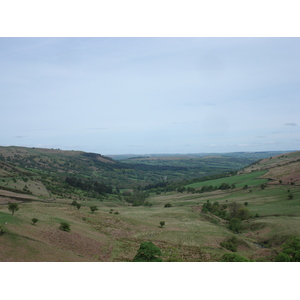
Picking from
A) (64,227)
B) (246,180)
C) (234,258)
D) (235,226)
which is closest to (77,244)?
(64,227)

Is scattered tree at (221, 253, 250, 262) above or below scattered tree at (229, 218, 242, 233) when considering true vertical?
above

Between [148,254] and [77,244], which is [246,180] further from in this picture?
[77,244]

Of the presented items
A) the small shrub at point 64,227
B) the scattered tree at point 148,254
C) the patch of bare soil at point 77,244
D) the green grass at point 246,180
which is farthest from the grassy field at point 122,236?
the green grass at point 246,180

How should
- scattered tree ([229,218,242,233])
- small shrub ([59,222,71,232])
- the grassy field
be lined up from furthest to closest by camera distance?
1. scattered tree ([229,218,242,233])
2. small shrub ([59,222,71,232])
3. the grassy field

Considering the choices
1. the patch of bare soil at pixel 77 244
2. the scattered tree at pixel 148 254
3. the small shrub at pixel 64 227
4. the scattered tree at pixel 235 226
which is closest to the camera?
the scattered tree at pixel 148 254

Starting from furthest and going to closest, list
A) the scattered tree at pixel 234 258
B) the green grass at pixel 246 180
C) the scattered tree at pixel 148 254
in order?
the green grass at pixel 246 180 → the scattered tree at pixel 234 258 → the scattered tree at pixel 148 254

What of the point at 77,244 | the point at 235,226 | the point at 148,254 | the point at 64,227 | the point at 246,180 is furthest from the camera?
the point at 246,180

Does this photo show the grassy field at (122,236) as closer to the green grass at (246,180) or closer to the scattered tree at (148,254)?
the scattered tree at (148,254)

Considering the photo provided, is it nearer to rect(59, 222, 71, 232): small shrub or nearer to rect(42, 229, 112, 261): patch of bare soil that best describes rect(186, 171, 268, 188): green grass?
rect(42, 229, 112, 261): patch of bare soil

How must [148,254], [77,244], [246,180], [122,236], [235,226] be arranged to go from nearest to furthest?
[148,254], [77,244], [122,236], [235,226], [246,180]

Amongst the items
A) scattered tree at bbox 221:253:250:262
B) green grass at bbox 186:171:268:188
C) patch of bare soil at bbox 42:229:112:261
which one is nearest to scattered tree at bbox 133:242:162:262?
patch of bare soil at bbox 42:229:112:261

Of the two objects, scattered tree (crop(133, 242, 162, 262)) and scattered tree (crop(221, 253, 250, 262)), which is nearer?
scattered tree (crop(133, 242, 162, 262))

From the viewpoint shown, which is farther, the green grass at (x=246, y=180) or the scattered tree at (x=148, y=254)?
the green grass at (x=246, y=180)

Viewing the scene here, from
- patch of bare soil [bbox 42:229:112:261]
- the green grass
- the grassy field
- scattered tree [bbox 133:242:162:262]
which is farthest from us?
the green grass
